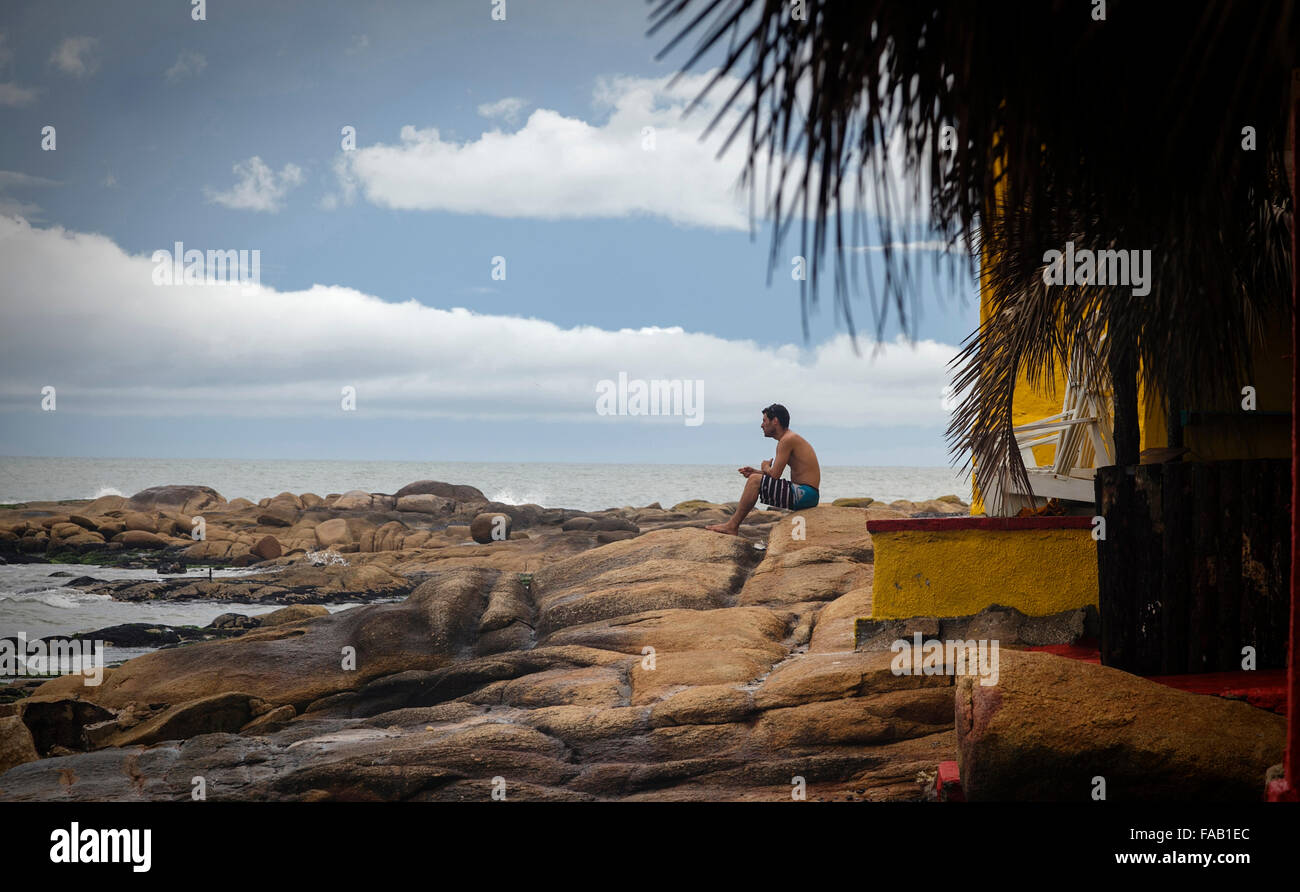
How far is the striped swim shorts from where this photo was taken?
11062 millimetres

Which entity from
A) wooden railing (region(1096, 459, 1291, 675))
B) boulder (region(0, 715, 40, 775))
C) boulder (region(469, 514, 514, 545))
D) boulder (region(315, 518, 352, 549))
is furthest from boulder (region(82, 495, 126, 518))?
wooden railing (region(1096, 459, 1291, 675))

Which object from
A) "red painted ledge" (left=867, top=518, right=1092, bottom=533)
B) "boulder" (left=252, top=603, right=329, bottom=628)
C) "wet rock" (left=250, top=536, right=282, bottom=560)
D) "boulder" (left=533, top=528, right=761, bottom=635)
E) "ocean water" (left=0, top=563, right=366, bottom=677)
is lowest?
"ocean water" (left=0, top=563, right=366, bottom=677)

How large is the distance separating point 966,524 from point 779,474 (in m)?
4.21

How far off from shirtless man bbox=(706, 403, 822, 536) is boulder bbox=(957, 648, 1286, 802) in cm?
653

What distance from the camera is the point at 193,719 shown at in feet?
26.2

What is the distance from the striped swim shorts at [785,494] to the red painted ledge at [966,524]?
12.9 ft

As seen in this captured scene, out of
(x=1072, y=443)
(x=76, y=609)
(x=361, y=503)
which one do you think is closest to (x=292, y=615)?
(x=76, y=609)

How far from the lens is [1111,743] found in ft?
14.3

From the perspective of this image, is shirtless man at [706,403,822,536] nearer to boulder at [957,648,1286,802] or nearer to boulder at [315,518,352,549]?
boulder at [957,648,1286,802]

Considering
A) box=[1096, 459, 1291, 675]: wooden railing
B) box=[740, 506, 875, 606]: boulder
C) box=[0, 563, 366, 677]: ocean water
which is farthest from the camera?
box=[0, 563, 366, 677]: ocean water

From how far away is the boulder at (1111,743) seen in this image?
4.26 metres

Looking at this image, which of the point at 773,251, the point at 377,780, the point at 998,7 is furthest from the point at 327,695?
the point at 998,7

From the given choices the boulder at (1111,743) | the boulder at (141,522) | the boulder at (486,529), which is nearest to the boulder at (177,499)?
the boulder at (141,522)

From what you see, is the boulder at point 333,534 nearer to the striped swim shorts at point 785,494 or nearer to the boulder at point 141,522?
the boulder at point 141,522
